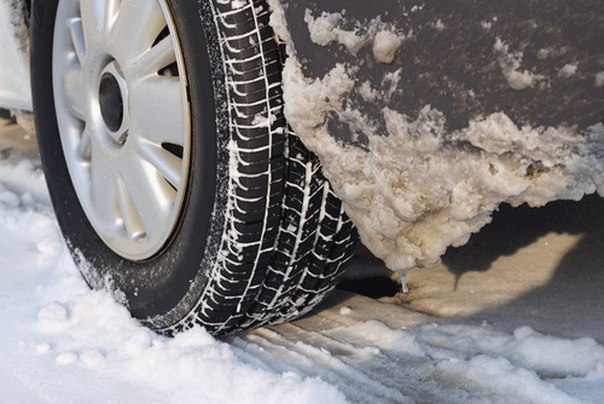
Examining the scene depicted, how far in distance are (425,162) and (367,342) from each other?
2.14ft

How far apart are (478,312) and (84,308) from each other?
0.90m

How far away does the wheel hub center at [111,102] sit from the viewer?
201cm

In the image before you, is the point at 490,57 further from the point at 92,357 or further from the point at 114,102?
the point at 92,357

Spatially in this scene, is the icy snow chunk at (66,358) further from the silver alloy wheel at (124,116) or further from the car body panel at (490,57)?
the car body panel at (490,57)

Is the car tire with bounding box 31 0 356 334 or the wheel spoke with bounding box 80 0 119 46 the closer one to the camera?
the car tire with bounding box 31 0 356 334

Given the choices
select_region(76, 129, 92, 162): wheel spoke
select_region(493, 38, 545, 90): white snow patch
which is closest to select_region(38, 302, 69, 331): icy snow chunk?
select_region(76, 129, 92, 162): wheel spoke

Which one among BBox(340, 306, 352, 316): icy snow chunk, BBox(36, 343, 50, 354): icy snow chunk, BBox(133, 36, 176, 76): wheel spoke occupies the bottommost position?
BBox(36, 343, 50, 354): icy snow chunk

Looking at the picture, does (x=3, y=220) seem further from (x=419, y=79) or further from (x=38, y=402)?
(x=419, y=79)

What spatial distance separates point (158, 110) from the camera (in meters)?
1.89

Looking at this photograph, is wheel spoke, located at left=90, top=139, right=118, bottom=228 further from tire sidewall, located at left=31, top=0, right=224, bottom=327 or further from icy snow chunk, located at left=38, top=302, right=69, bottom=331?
icy snow chunk, located at left=38, top=302, right=69, bottom=331

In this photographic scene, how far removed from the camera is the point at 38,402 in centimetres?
183

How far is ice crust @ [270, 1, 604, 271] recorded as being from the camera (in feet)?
4.39

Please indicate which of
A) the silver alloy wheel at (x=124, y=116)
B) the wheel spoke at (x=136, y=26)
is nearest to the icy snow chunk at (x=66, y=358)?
the silver alloy wheel at (x=124, y=116)

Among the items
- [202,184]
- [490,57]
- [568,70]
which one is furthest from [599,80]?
[202,184]
